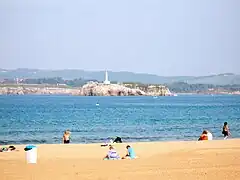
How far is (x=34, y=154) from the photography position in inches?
848

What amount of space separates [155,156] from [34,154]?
561cm

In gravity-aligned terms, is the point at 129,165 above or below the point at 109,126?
above

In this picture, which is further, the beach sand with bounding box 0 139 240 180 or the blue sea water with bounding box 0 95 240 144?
the blue sea water with bounding box 0 95 240 144

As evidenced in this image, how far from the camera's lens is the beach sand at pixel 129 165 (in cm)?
1739

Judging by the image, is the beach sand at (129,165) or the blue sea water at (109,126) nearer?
the beach sand at (129,165)

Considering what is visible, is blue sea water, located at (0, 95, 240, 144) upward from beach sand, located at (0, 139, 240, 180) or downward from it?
downward

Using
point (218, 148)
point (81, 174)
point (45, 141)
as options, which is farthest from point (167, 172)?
point (45, 141)

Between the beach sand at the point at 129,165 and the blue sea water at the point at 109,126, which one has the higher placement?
the beach sand at the point at 129,165

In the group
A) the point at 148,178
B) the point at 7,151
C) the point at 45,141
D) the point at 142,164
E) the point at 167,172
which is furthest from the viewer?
the point at 45,141

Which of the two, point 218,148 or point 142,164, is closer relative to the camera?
point 142,164

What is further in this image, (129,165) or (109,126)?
(109,126)

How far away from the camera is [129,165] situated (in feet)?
67.6

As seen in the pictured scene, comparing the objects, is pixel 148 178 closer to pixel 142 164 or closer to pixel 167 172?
pixel 167 172

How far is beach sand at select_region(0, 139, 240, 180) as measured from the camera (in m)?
17.4
